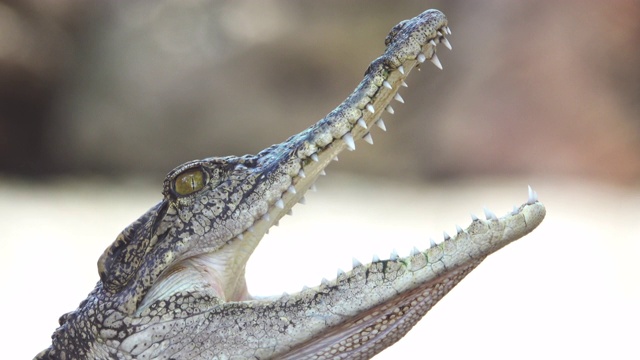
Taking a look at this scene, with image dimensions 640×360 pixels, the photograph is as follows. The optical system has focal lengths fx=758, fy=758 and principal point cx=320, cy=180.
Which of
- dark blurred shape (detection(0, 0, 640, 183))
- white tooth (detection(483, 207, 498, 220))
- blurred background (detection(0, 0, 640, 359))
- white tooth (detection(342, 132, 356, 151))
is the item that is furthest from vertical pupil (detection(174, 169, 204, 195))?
dark blurred shape (detection(0, 0, 640, 183))

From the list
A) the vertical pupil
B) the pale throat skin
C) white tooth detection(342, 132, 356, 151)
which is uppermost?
white tooth detection(342, 132, 356, 151)

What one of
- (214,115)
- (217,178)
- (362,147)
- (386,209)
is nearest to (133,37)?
(214,115)

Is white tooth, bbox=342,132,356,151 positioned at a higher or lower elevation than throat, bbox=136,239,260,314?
higher

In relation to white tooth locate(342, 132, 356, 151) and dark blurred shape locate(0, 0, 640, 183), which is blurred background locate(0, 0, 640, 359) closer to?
dark blurred shape locate(0, 0, 640, 183)

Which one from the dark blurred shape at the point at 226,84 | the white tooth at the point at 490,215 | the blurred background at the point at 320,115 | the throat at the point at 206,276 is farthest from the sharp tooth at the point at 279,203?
the dark blurred shape at the point at 226,84

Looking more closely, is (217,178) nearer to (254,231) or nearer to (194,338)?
(254,231)

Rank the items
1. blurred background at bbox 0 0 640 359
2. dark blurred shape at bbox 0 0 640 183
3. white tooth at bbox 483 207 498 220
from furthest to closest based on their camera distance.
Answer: dark blurred shape at bbox 0 0 640 183 < blurred background at bbox 0 0 640 359 < white tooth at bbox 483 207 498 220

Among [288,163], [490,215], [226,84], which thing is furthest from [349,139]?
[226,84]

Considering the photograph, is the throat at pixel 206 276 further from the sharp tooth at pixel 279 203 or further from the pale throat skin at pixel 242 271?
the sharp tooth at pixel 279 203
